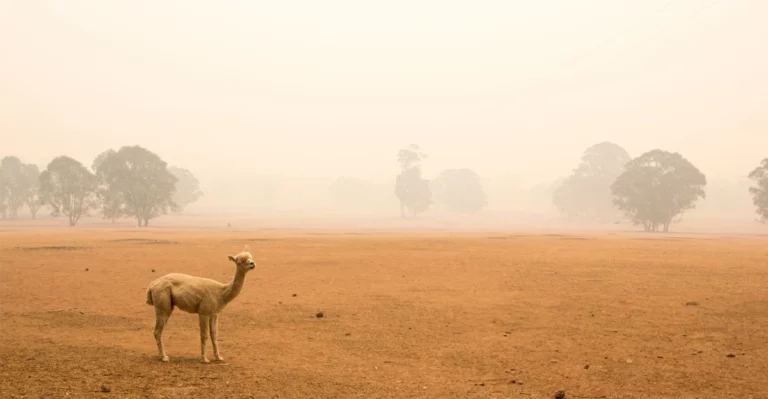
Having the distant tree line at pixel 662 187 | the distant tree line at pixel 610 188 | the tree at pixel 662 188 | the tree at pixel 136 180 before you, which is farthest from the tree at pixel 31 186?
the tree at pixel 662 188

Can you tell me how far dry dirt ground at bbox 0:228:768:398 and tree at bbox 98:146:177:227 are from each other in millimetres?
51216

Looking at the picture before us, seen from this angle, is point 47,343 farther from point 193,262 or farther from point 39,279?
point 193,262

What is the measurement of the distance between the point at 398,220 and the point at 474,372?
112965 millimetres

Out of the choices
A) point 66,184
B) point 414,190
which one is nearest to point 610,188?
point 414,190

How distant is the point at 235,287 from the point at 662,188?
245 ft

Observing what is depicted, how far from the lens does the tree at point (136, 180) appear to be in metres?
71.8

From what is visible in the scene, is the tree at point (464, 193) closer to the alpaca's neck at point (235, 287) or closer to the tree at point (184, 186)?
the tree at point (184, 186)

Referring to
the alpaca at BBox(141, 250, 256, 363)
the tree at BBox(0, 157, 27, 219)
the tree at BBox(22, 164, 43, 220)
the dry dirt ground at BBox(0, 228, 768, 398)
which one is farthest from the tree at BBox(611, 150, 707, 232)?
the tree at BBox(0, 157, 27, 219)

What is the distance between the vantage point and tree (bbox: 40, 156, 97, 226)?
71.1m

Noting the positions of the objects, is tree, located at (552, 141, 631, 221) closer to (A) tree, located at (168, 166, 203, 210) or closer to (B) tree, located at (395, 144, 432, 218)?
(B) tree, located at (395, 144, 432, 218)

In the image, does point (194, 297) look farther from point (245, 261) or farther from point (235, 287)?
point (245, 261)

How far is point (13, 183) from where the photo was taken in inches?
3556

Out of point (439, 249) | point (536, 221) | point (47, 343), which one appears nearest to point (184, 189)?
point (536, 221)

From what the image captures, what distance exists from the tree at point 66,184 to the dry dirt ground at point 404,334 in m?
54.9
